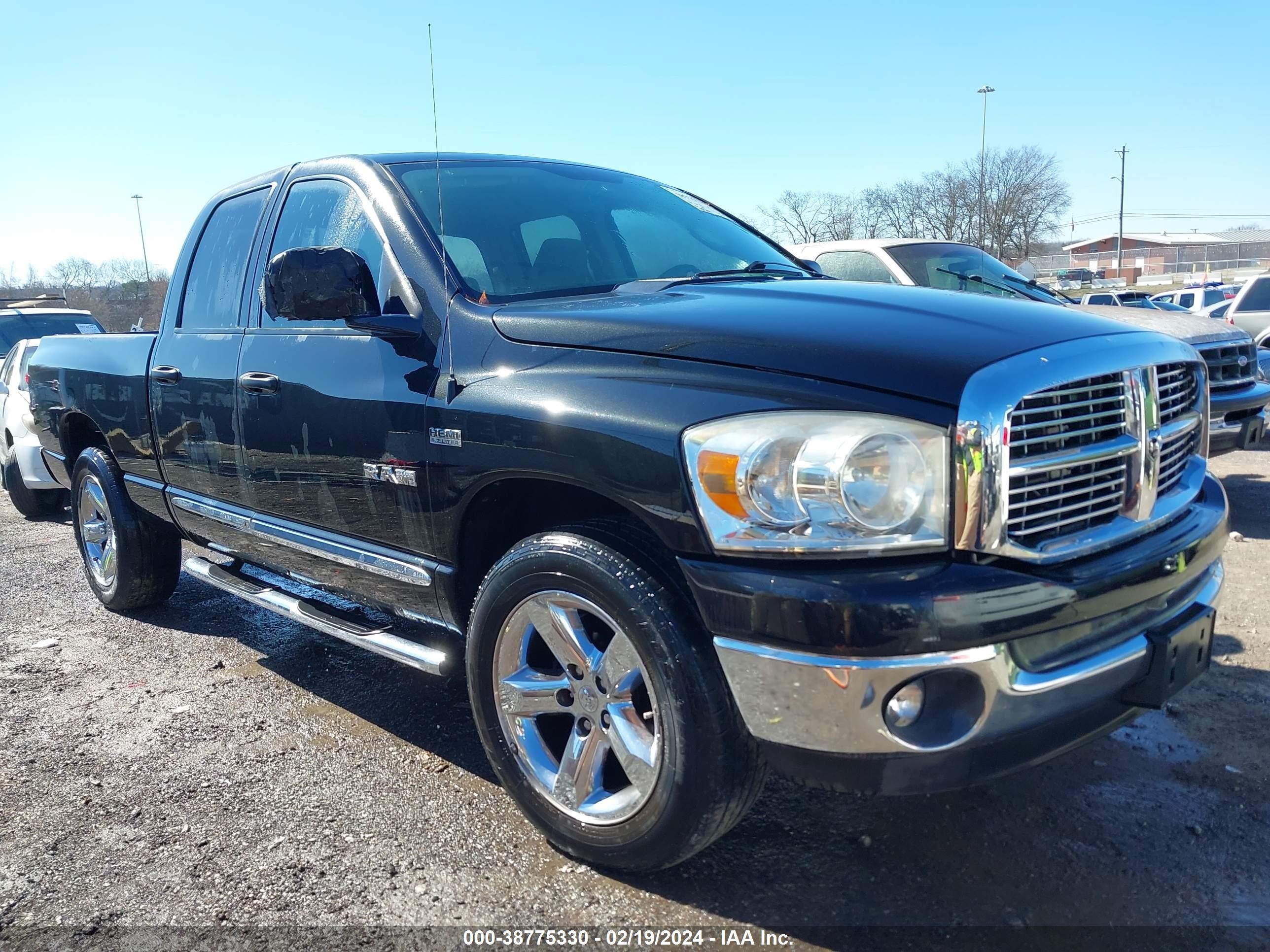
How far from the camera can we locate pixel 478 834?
2.89 meters

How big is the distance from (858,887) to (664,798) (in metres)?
0.60

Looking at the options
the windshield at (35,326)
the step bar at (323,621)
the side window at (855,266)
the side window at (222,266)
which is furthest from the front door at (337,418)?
the windshield at (35,326)

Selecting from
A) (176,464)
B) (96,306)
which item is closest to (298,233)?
(176,464)

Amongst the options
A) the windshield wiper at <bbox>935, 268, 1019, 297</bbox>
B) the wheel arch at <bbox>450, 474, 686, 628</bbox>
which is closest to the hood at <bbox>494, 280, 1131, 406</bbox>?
the wheel arch at <bbox>450, 474, 686, 628</bbox>

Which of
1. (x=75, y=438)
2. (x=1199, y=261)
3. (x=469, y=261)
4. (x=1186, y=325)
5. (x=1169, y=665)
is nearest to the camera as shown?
(x=1169, y=665)

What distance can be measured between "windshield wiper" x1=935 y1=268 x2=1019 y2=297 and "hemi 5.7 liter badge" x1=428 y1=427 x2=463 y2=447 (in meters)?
5.36

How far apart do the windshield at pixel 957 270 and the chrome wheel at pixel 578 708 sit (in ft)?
18.4

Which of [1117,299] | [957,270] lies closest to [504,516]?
[957,270]

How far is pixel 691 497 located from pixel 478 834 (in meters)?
1.32

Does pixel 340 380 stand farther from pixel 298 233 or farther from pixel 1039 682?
pixel 1039 682

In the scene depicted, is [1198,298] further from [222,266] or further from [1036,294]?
[222,266]

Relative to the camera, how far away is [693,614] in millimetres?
2293

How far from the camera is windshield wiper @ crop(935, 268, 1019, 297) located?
7219 millimetres

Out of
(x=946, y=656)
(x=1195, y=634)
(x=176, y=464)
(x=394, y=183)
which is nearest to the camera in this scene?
(x=946, y=656)
